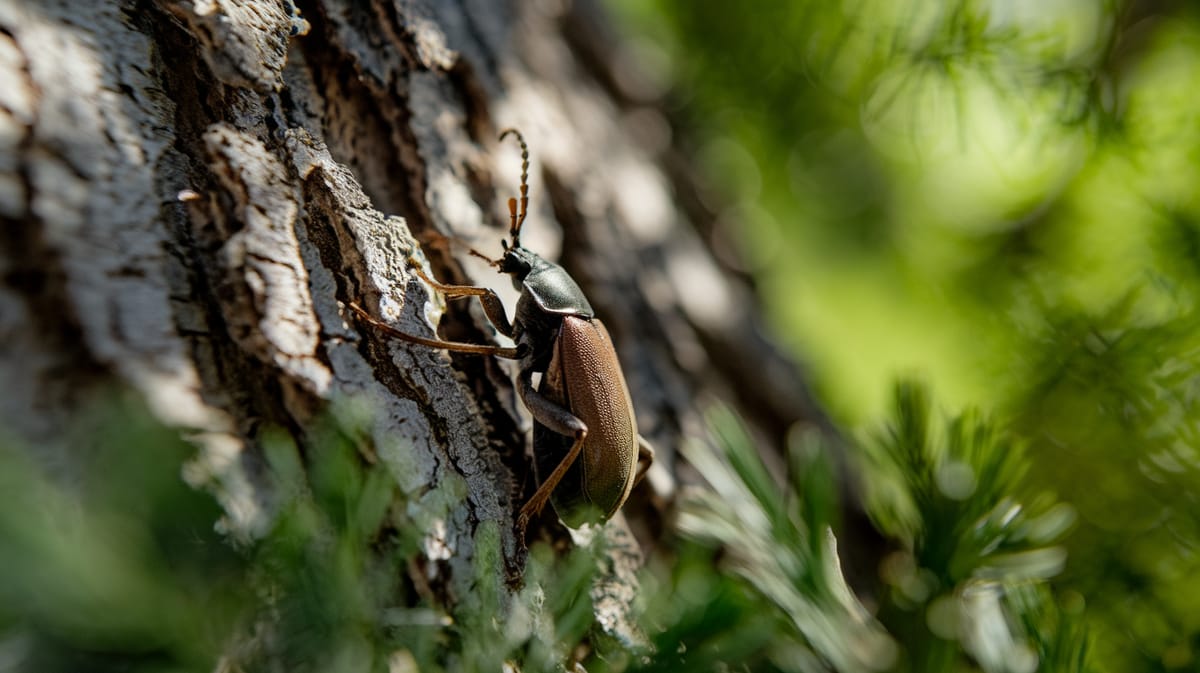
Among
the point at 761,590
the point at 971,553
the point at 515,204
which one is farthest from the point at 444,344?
the point at 971,553

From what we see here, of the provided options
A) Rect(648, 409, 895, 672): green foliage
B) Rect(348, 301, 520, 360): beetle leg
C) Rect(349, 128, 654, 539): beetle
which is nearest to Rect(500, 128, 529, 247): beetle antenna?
Rect(349, 128, 654, 539): beetle

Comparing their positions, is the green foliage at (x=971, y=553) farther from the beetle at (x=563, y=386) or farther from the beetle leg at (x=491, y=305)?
the beetle leg at (x=491, y=305)

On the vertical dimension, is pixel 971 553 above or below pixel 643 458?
above

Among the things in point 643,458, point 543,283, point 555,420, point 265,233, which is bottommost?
point 643,458

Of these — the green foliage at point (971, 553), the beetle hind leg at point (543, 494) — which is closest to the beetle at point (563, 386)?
the beetle hind leg at point (543, 494)

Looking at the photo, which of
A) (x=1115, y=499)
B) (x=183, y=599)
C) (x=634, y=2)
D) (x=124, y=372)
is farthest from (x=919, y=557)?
(x=634, y=2)

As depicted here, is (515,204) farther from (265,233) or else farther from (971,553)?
(971,553)

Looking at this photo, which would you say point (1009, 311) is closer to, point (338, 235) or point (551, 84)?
point (551, 84)
